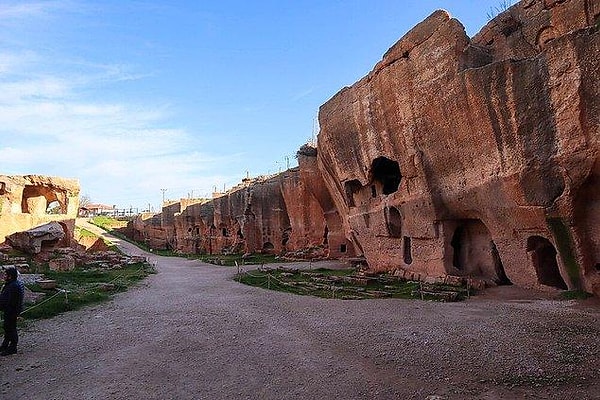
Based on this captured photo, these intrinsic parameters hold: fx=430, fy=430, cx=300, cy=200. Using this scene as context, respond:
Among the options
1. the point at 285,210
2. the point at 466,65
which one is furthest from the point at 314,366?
the point at 285,210

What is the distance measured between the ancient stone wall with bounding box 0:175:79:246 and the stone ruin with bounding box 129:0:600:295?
844 inches

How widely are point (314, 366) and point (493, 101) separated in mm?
9950

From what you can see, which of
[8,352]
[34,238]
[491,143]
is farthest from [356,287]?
[34,238]

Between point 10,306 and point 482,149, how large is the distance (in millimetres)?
13400

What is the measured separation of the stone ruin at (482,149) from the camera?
1183cm

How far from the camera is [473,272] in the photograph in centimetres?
1731

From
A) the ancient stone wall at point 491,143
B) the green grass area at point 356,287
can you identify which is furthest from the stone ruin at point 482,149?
the green grass area at point 356,287

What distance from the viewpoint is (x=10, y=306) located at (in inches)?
309

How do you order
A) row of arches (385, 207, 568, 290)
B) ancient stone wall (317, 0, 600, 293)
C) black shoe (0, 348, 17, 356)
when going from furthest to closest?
1. row of arches (385, 207, 568, 290)
2. ancient stone wall (317, 0, 600, 293)
3. black shoe (0, 348, 17, 356)

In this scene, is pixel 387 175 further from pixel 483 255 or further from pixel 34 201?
pixel 34 201

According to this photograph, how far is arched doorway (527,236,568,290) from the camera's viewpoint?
14.0 m

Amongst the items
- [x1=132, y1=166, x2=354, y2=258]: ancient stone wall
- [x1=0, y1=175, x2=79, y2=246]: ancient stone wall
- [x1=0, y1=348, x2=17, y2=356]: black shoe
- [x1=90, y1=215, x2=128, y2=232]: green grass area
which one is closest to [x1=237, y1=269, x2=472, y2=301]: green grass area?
[x1=0, y1=348, x2=17, y2=356]: black shoe

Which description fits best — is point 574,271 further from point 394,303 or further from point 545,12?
point 545,12

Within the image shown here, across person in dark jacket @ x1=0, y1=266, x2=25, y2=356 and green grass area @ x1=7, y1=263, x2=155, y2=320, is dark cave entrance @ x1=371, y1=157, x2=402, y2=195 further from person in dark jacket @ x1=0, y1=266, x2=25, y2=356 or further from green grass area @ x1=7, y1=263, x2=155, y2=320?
person in dark jacket @ x1=0, y1=266, x2=25, y2=356
